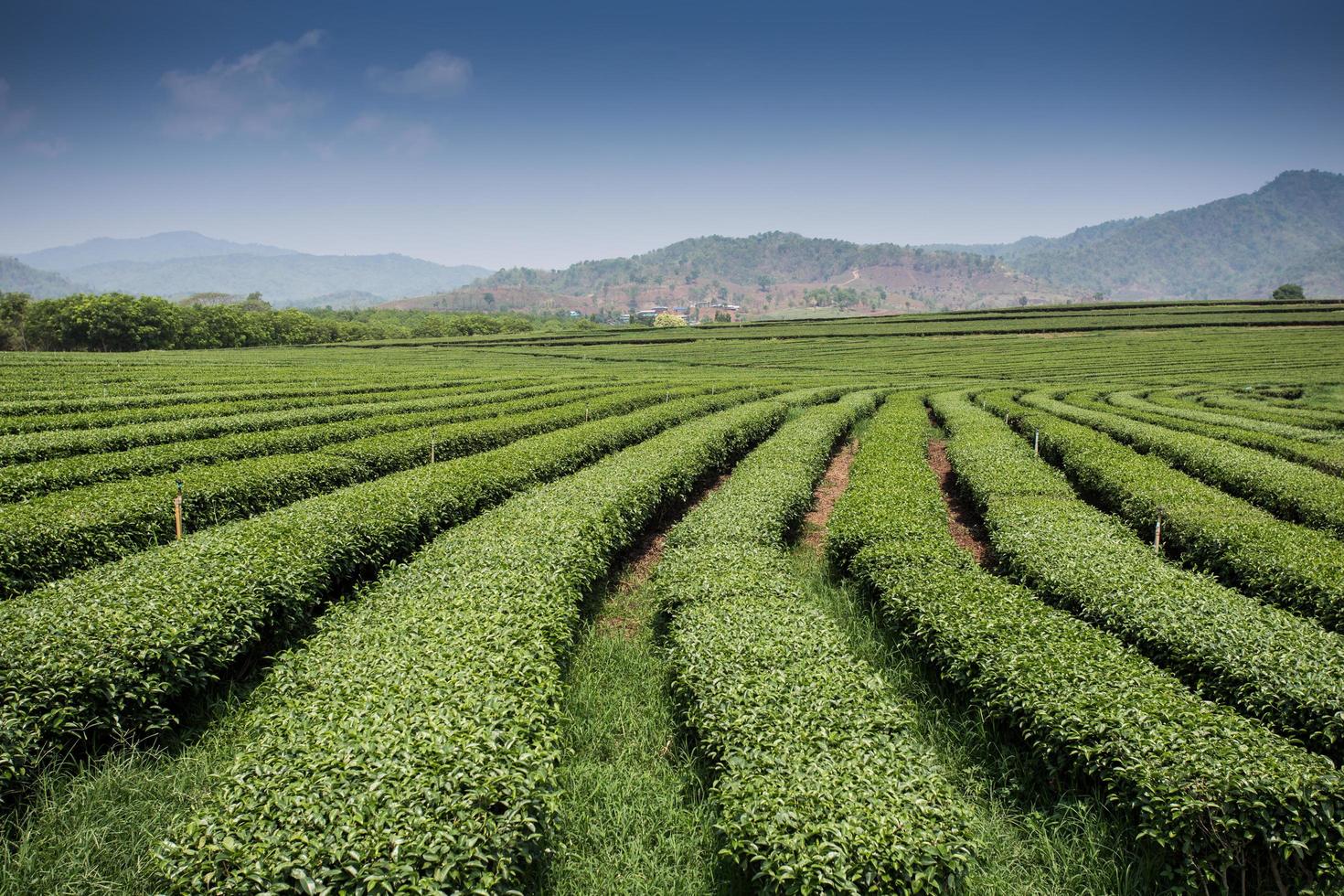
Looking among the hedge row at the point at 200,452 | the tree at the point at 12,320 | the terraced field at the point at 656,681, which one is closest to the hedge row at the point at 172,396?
the hedge row at the point at 200,452

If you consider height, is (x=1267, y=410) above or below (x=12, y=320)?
below

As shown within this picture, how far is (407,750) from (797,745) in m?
3.26

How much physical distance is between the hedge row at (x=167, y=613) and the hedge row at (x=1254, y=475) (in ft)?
57.5

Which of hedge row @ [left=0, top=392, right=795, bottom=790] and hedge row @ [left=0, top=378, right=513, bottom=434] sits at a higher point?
hedge row @ [left=0, top=378, right=513, bottom=434]

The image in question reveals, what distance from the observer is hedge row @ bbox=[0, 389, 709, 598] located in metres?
9.44

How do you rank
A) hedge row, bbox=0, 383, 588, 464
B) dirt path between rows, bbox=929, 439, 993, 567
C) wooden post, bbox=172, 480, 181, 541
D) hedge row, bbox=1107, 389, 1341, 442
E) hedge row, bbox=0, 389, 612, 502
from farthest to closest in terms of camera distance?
hedge row, bbox=1107, 389, 1341, 442 → hedge row, bbox=0, 383, 588, 464 → dirt path between rows, bbox=929, 439, 993, 567 → hedge row, bbox=0, 389, 612, 502 → wooden post, bbox=172, 480, 181, 541

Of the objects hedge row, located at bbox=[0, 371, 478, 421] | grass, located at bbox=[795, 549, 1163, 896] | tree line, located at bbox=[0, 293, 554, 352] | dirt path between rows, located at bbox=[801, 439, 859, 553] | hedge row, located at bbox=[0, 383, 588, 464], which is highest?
tree line, located at bbox=[0, 293, 554, 352]

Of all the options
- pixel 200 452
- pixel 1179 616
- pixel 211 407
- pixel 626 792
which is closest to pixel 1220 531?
pixel 1179 616

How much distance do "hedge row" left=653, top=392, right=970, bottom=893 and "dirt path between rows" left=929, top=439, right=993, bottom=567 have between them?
17.1 ft

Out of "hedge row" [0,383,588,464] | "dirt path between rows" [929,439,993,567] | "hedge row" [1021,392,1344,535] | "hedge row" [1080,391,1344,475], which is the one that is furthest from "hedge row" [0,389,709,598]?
"hedge row" [1080,391,1344,475]

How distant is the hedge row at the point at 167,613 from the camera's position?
5.89 metres

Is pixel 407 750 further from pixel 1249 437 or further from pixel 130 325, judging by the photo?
pixel 130 325

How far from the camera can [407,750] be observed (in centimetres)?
507

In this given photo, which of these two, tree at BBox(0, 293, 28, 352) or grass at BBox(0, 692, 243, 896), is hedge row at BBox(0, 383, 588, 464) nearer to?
grass at BBox(0, 692, 243, 896)
